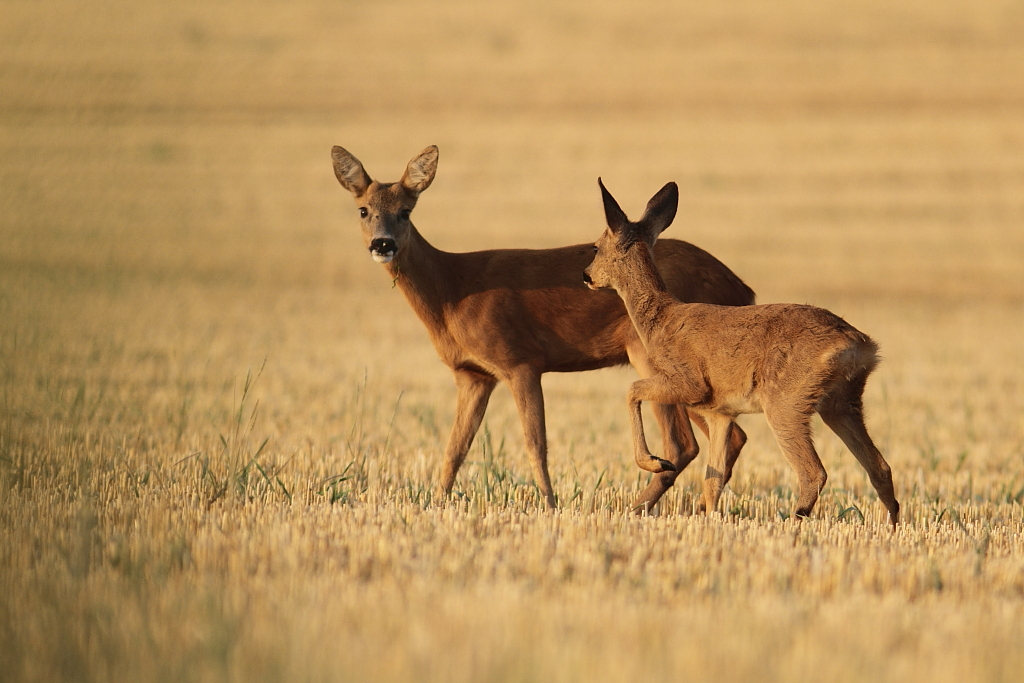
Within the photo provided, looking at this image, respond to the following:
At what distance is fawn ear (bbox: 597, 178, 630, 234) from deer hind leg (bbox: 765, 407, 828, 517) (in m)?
1.69

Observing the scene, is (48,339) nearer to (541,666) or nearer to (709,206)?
(541,666)

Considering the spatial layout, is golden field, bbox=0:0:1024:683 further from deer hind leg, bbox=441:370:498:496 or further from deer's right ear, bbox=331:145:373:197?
deer's right ear, bbox=331:145:373:197

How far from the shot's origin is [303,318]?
20.2 metres

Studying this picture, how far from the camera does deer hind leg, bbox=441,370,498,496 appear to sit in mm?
8352

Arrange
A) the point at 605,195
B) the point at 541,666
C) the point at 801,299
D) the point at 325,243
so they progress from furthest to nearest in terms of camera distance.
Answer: the point at 325,243
the point at 801,299
the point at 605,195
the point at 541,666

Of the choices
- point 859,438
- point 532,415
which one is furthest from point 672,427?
point 859,438

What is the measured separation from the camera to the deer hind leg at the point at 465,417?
329 inches

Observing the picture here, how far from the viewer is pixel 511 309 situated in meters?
8.32

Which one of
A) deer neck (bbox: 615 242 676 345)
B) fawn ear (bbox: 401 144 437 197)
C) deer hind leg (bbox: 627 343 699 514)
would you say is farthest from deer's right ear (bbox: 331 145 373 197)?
deer hind leg (bbox: 627 343 699 514)

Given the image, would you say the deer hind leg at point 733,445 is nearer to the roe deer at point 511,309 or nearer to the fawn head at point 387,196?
the roe deer at point 511,309

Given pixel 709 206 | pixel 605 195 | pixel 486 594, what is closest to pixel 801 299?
pixel 709 206

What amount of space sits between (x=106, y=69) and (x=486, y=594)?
3530 millimetres

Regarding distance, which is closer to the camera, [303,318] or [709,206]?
[303,318]

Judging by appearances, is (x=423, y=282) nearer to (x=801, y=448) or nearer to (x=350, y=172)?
(x=350, y=172)
